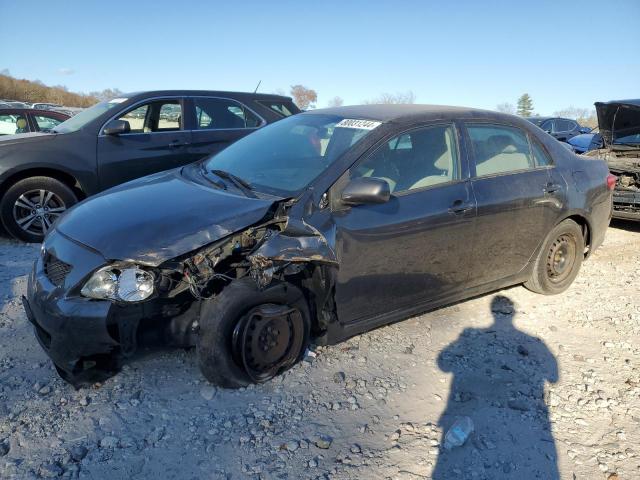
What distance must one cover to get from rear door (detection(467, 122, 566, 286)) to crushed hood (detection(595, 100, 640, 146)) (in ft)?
12.5

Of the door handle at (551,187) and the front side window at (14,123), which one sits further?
the front side window at (14,123)

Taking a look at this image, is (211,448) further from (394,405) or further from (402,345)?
(402,345)

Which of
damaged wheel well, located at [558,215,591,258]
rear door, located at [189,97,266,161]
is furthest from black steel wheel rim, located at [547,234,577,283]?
rear door, located at [189,97,266,161]

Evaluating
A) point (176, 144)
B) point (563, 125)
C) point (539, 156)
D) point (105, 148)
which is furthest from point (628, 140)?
point (563, 125)

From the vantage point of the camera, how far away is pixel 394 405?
294cm

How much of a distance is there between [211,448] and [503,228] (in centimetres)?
264

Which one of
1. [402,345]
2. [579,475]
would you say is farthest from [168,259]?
[579,475]

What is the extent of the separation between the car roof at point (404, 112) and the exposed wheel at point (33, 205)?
3281mm

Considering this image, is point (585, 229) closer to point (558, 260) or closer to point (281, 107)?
point (558, 260)

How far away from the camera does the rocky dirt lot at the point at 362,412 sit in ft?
8.04

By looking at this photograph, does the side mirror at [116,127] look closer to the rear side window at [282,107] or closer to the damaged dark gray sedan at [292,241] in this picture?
the rear side window at [282,107]

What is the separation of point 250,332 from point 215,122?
4.37m

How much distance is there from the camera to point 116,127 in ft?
19.1

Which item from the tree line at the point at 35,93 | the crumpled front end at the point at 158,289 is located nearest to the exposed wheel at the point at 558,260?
the crumpled front end at the point at 158,289
